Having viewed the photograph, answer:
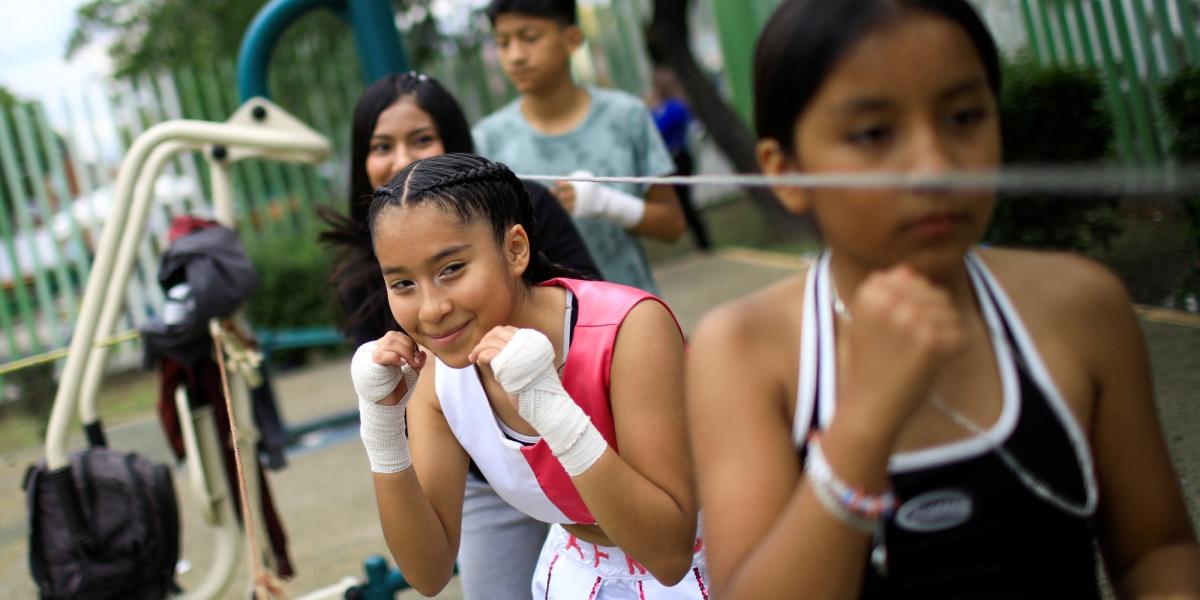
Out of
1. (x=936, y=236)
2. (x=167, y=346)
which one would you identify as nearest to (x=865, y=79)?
(x=936, y=236)

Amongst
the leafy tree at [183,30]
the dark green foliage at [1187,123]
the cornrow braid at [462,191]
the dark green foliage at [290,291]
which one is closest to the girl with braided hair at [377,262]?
the cornrow braid at [462,191]

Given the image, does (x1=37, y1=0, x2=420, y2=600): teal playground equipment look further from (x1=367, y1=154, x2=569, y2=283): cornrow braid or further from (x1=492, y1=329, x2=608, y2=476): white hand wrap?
(x1=492, y1=329, x2=608, y2=476): white hand wrap

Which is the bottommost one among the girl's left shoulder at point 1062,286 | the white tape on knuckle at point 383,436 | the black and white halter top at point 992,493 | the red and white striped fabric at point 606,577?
the red and white striped fabric at point 606,577

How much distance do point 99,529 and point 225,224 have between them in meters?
1.10

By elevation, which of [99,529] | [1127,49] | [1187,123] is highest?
[1127,49]

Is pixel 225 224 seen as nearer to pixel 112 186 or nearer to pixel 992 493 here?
pixel 992 493

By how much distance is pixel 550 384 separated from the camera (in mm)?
1668

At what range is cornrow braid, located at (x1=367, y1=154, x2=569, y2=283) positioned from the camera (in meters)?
1.86

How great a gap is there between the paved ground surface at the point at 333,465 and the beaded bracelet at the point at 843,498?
2.31 metres

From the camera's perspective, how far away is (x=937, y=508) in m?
1.24

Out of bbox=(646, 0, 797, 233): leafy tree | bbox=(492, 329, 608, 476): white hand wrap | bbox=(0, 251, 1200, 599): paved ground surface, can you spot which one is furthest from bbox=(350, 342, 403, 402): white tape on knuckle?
bbox=(646, 0, 797, 233): leafy tree

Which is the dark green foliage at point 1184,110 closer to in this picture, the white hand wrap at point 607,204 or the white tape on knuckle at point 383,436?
the white hand wrap at point 607,204

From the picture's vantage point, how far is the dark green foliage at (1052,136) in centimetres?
477

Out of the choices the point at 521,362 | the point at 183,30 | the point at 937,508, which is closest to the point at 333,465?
the point at 521,362
